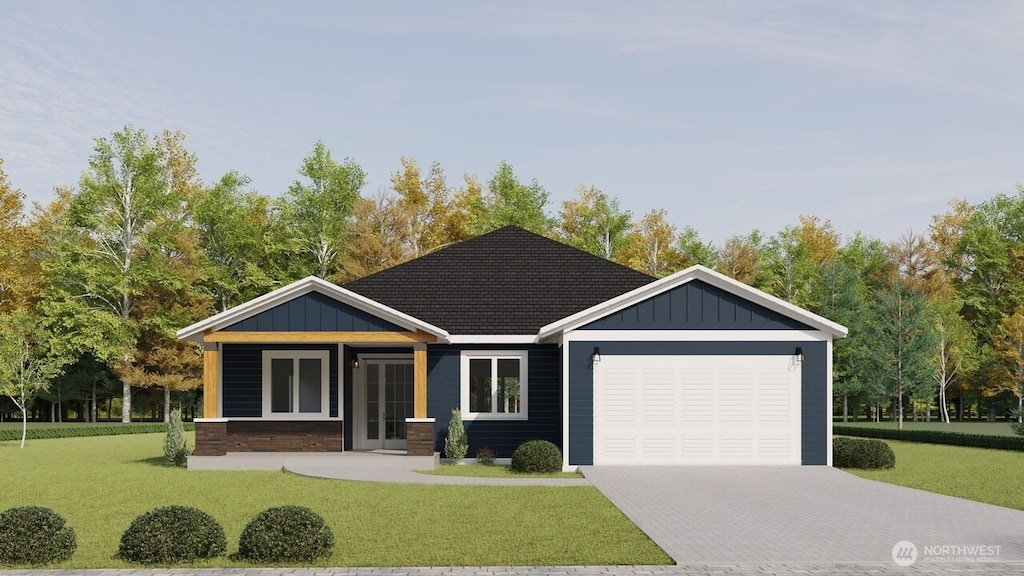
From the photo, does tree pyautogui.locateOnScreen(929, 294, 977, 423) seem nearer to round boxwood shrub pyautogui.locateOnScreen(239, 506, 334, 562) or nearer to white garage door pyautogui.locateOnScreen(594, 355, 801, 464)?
white garage door pyautogui.locateOnScreen(594, 355, 801, 464)

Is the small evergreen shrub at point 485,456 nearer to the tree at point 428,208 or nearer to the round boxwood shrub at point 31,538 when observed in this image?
the round boxwood shrub at point 31,538

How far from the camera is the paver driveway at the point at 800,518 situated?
11109 mm

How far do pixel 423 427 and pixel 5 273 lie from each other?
2887 cm

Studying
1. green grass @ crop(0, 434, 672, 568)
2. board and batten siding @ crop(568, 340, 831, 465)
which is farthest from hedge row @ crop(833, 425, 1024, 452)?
green grass @ crop(0, 434, 672, 568)

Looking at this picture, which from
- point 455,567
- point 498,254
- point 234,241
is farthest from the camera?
point 234,241

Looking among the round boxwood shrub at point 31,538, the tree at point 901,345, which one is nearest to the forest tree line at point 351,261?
the tree at point 901,345

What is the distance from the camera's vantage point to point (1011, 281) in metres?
59.8

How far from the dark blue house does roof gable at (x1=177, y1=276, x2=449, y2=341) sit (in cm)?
3

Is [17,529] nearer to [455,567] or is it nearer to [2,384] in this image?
[455,567]

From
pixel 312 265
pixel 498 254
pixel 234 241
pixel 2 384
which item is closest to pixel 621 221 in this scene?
pixel 312 265

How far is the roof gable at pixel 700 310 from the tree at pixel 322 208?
31.7 metres

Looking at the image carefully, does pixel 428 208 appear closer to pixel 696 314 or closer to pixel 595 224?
pixel 595 224

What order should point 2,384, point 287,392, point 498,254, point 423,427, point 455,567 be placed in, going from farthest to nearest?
point 2,384 < point 498,254 < point 287,392 < point 423,427 < point 455,567

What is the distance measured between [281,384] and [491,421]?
211 inches
